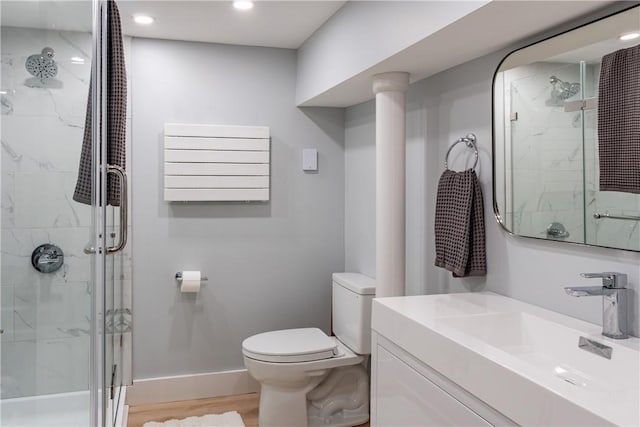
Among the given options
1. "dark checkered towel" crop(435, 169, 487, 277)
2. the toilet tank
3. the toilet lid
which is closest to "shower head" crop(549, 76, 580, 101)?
"dark checkered towel" crop(435, 169, 487, 277)

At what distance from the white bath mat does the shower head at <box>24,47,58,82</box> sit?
7.36ft

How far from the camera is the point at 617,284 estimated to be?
60.9 inches

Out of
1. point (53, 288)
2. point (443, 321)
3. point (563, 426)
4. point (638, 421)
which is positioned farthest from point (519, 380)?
point (53, 288)

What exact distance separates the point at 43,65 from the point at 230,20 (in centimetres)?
184

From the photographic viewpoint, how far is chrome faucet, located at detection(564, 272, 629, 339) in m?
1.53

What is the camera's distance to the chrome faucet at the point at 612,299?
153 centimetres

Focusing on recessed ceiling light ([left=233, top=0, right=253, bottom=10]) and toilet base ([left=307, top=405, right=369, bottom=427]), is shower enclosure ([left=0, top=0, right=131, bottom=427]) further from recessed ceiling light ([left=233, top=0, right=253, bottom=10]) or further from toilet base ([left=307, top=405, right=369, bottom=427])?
toilet base ([left=307, top=405, right=369, bottom=427])

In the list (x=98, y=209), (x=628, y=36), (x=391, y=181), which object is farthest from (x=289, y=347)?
(x=628, y=36)

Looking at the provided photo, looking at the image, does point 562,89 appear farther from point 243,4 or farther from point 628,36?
point 243,4

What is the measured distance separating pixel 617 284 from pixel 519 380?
0.54 meters

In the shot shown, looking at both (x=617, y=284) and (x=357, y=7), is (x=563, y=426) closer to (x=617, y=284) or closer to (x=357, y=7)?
(x=617, y=284)

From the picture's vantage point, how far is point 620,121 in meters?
1.56

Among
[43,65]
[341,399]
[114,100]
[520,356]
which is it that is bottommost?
[341,399]

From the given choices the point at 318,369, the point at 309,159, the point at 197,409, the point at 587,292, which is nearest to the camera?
the point at 587,292
